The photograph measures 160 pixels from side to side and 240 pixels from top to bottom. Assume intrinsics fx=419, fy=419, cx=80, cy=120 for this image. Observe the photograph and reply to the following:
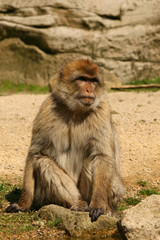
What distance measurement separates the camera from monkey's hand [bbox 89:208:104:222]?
4.28m

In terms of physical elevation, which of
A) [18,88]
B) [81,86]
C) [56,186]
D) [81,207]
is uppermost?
[81,86]

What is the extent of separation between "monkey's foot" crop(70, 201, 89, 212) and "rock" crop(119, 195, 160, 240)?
55 centimetres

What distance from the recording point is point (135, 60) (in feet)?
41.7

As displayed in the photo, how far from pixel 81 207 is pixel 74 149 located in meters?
0.67

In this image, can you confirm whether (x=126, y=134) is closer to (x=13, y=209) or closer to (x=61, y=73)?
(x=61, y=73)

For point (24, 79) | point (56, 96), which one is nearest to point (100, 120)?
point (56, 96)

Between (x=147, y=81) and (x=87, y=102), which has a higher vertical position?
(x=87, y=102)

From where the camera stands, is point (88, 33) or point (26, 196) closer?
point (26, 196)

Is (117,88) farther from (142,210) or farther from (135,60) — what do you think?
(142,210)

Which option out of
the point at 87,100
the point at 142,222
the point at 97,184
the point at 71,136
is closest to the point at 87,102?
the point at 87,100

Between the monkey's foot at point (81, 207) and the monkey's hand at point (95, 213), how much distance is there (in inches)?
4.5

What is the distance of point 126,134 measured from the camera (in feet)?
25.6

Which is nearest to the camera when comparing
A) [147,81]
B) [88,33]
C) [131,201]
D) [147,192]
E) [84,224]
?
[84,224]

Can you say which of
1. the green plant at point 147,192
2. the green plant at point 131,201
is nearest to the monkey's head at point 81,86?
the green plant at point 131,201
